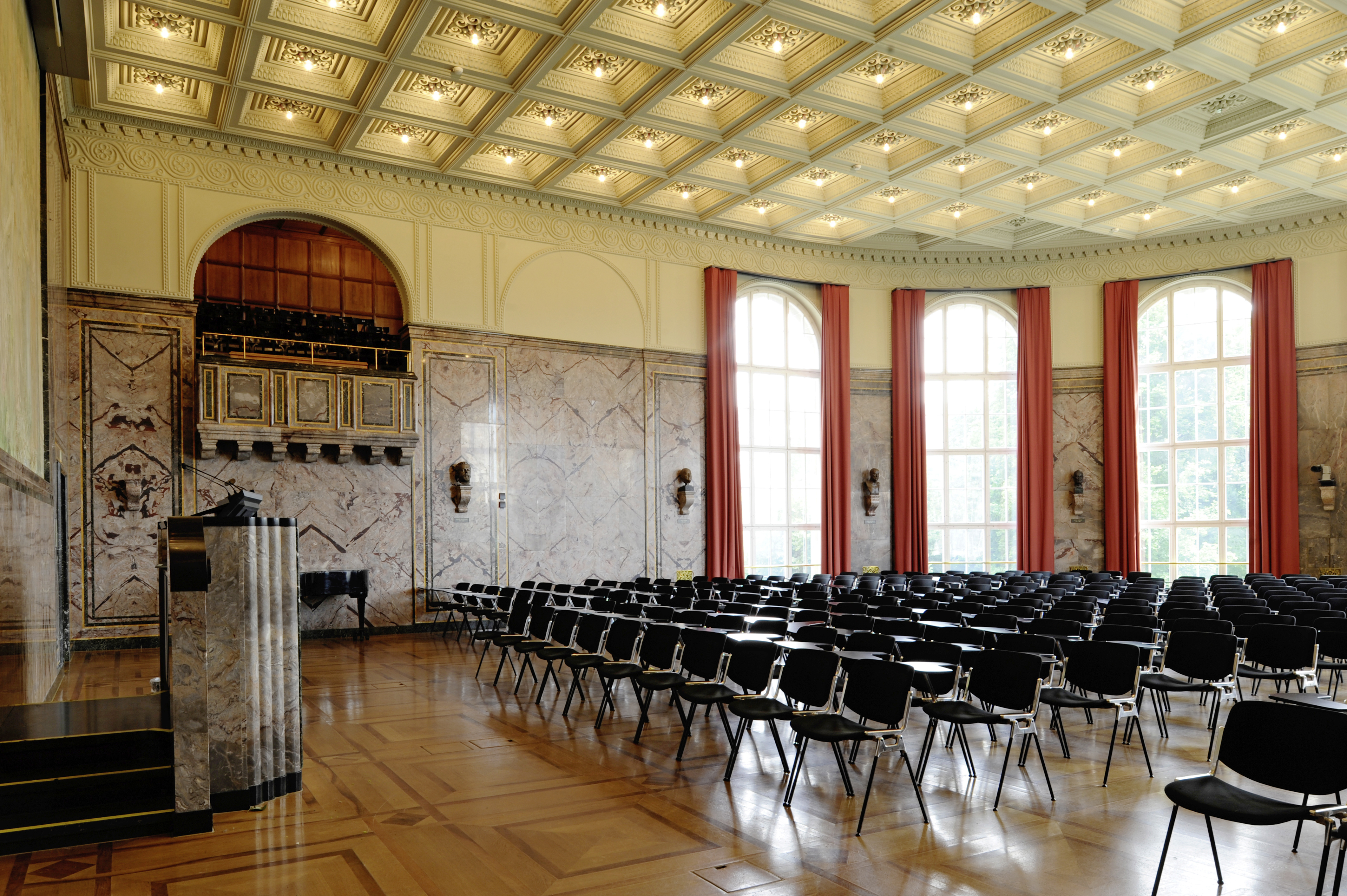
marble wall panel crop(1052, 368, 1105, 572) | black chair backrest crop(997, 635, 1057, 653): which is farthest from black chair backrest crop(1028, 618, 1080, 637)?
marble wall panel crop(1052, 368, 1105, 572)

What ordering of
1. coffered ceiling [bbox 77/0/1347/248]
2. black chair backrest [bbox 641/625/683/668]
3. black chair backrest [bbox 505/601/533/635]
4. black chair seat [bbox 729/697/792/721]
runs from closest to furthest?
1. black chair seat [bbox 729/697/792/721]
2. black chair backrest [bbox 641/625/683/668]
3. black chair backrest [bbox 505/601/533/635]
4. coffered ceiling [bbox 77/0/1347/248]

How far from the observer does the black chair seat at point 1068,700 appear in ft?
20.9

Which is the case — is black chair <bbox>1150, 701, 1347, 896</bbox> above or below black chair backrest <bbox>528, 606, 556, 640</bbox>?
above

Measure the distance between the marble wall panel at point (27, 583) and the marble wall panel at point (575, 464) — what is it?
8076mm

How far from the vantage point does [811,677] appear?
6371 millimetres

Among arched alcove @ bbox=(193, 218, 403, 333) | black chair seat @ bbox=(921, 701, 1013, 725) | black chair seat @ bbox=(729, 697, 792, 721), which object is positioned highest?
arched alcove @ bbox=(193, 218, 403, 333)

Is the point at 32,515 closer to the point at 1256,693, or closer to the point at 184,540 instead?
the point at 184,540

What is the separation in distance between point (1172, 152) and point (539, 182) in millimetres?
11250

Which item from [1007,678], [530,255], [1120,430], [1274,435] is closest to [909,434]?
[1120,430]

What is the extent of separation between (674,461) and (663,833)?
14012 mm

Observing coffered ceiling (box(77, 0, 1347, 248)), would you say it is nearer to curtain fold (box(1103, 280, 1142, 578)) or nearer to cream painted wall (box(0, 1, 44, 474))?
curtain fold (box(1103, 280, 1142, 578))

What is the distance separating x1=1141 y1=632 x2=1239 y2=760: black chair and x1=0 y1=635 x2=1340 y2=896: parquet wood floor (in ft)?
1.47

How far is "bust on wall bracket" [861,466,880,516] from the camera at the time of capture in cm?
2105

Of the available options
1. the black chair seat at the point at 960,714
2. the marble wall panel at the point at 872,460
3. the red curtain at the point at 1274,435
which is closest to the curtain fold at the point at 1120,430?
the red curtain at the point at 1274,435
